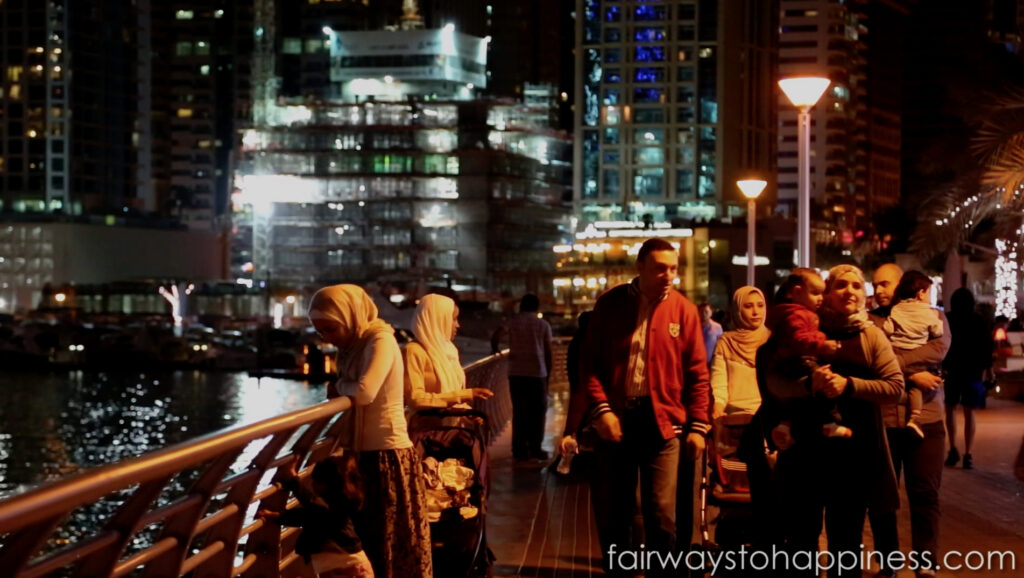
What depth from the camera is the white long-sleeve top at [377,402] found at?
6875 millimetres

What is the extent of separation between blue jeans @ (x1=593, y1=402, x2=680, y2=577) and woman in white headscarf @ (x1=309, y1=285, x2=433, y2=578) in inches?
39.0

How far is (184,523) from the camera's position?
528 centimetres

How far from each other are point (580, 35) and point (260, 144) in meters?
44.3

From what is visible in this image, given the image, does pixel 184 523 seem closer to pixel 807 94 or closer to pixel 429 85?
pixel 807 94

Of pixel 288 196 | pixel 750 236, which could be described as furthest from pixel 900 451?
pixel 288 196

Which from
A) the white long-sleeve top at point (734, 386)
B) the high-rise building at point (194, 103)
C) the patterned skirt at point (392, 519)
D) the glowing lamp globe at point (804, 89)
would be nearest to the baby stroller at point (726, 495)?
the white long-sleeve top at point (734, 386)

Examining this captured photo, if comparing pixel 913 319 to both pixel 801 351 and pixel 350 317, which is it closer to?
pixel 801 351

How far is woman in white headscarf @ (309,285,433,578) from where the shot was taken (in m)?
6.79

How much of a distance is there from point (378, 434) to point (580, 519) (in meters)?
4.61

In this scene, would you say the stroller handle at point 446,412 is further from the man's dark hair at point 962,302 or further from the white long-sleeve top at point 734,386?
the man's dark hair at point 962,302

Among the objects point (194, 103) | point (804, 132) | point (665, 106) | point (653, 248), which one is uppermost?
point (194, 103)

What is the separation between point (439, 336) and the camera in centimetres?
827

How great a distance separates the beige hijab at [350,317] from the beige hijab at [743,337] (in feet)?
8.34

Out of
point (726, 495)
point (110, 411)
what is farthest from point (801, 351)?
point (110, 411)
